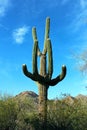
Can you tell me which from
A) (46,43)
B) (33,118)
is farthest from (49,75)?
(33,118)

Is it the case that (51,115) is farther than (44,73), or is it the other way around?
(51,115)

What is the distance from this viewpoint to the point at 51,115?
28375 millimetres

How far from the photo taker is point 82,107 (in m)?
29.2

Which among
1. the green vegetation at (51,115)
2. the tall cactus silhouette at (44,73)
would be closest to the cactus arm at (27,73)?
the tall cactus silhouette at (44,73)

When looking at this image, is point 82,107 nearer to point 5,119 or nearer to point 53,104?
point 53,104

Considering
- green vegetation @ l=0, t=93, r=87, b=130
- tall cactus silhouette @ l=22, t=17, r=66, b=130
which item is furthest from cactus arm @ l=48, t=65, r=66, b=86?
green vegetation @ l=0, t=93, r=87, b=130

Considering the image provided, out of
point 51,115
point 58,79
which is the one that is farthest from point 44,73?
point 51,115

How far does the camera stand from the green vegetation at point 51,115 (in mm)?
28062

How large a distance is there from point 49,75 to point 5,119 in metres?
6.79

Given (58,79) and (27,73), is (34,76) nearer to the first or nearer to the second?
(27,73)

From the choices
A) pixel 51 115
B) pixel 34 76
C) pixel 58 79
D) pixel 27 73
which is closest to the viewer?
pixel 27 73

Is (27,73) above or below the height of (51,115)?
above

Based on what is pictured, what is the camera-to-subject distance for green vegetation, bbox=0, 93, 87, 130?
1105 inches

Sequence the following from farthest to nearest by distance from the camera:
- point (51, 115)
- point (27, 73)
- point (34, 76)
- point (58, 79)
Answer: point (51, 115), point (58, 79), point (34, 76), point (27, 73)
